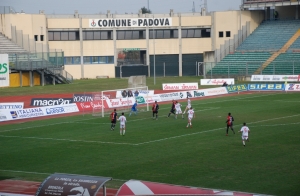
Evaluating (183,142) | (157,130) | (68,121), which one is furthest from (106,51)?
(183,142)

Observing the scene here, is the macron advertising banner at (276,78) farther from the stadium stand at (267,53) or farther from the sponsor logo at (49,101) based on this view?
the sponsor logo at (49,101)

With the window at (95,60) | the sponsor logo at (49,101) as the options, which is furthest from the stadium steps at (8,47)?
the sponsor logo at (49,101)

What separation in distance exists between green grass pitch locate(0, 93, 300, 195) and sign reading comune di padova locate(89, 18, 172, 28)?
46.3m

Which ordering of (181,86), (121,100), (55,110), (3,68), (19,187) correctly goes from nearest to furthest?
(19,187) < (3,68) < (55,110) < (121,100) < (181,86)

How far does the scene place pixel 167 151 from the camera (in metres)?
31.4

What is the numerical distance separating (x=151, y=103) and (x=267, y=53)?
34.8 m

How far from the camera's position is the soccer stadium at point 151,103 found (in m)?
24.8

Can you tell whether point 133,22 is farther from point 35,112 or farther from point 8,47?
point 35,112

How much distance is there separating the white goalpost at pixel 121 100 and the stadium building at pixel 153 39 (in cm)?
3019

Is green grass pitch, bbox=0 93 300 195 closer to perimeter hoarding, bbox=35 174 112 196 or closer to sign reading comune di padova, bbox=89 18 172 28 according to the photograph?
perimeter hoarding, bbox=35 174 112 196

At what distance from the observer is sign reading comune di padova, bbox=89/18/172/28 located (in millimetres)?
94438

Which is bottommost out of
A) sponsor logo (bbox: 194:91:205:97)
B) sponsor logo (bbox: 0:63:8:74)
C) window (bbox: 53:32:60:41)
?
sponsor logo (bbox: 194:91:205:97)

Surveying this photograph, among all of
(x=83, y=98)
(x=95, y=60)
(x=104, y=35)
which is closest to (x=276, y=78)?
(x=83, y=98)

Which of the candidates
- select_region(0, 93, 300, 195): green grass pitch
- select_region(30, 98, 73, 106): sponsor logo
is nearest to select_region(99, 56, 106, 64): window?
select_region(30, 98, 73, 106): sponsor logo
